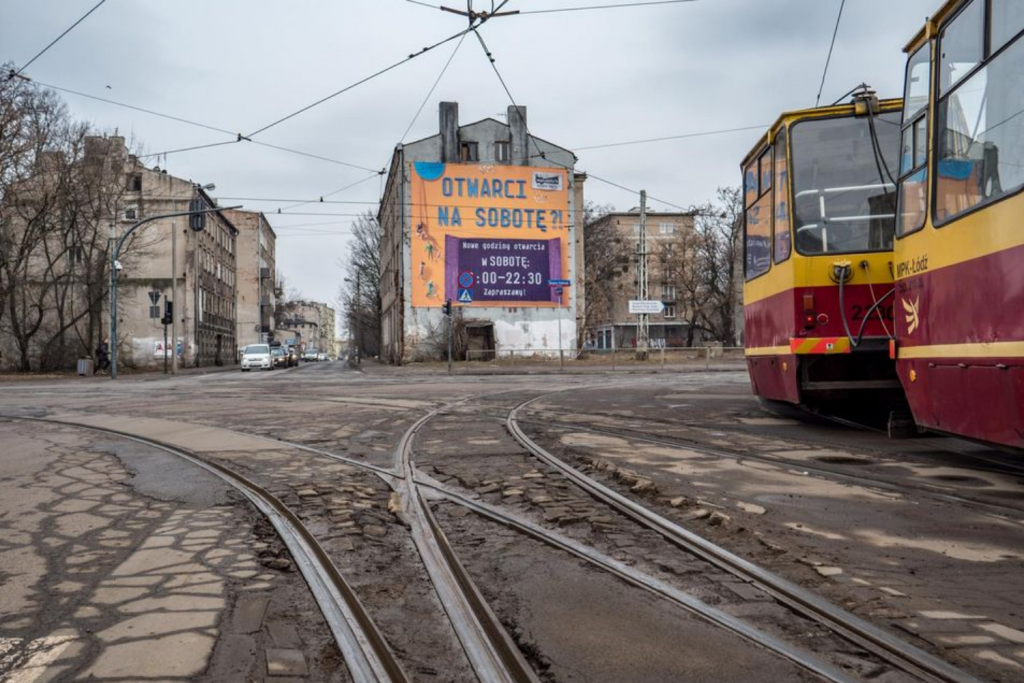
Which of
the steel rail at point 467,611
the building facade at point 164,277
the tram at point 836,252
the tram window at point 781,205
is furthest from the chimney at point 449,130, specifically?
the steel rail at point 467,611

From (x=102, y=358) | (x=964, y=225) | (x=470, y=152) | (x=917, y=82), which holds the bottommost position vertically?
(x=102, y=358)

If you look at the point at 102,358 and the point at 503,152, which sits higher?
the point at 503,152

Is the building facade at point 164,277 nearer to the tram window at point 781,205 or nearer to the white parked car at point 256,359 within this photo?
the white parked car at point 256,359

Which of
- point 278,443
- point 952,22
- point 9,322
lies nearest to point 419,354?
point 9,322

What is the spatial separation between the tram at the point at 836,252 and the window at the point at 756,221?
1.96 ft

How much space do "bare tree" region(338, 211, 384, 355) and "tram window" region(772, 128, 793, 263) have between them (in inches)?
2234

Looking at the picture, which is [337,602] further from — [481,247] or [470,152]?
[470,152]

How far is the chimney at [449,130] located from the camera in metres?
46.9

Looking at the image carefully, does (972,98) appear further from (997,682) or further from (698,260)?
(698,260)

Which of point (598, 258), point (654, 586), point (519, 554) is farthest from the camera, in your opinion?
point (598, 258)

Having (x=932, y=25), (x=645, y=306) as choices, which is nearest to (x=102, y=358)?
(x=645, y=306)

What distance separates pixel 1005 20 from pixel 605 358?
35255 mm

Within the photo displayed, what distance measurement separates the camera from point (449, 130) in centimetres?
4700

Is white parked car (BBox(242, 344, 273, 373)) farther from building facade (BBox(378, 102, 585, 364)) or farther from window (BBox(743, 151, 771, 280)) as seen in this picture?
window (BBox(743, 151, 771, 280))
